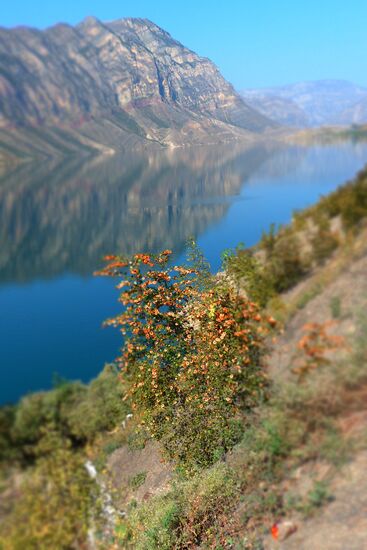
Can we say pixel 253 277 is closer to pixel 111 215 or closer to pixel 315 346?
pixel 315 346

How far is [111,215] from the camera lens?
122 metres

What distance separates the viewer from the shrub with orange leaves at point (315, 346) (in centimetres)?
470

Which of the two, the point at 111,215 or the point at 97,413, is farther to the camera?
the point at 111,215

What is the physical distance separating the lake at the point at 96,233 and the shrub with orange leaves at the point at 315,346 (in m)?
2.93

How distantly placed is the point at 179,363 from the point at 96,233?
108399 mm

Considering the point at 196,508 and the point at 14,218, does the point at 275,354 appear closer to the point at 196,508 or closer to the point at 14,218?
the point at 196,508

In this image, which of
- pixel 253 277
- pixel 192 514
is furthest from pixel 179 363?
pixel 253 277

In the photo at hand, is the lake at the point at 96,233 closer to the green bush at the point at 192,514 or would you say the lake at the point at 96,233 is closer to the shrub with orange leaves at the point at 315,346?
the shrub with orange leaves at the point at 315,346

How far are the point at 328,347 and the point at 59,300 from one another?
78.0 metres

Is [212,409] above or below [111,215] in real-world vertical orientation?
below

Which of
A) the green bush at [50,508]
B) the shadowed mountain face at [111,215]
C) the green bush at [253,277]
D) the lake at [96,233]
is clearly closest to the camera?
the green bush at [253,277]

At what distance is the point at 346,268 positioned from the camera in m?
4.79

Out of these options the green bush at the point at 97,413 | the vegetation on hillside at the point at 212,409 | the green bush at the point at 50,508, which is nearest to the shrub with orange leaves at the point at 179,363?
the vegetation on hillside at the point at 212,409

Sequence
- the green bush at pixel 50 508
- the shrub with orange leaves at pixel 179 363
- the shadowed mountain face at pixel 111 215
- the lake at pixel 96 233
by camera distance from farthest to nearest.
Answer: the shadowed mountain face at pixel 111 215 < the lake at pixel 96 233 < the green bush at pixel 50 508 < the shrub with orange leaves at pixel 179 363
